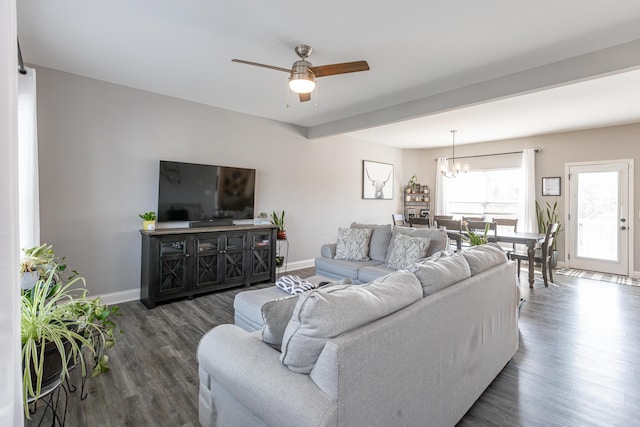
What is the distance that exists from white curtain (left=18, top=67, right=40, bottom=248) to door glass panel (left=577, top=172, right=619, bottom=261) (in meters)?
8.00

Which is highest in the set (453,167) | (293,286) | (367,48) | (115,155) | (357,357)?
(367,48)

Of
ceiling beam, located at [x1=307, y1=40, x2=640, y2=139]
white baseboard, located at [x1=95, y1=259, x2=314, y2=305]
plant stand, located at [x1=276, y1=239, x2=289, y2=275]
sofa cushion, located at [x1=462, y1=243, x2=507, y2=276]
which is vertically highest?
ceiling beam, located at [x1=307, y1=40, x2=640, y2=139]

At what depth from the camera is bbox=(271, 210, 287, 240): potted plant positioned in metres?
5.14

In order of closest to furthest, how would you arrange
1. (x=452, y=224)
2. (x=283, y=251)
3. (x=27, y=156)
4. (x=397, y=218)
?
(x=27, y=156), (x=452, y=224), (x=283, y=251), (x=397, y=218)

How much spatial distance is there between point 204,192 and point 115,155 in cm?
113

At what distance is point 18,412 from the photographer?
2.53 feet

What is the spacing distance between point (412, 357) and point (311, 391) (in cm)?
54

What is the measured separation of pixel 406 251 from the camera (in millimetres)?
3760

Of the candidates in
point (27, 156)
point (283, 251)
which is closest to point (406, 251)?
point (283, 251)

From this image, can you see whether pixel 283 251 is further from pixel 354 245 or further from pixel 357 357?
pixel 357 357

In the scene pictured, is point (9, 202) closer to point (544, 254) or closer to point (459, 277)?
point (459, 277)

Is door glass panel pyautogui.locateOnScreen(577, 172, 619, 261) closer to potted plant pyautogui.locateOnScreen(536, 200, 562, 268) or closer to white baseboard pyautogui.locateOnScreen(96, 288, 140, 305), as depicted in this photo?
potted plant pyautogui.locateOnScreen(536, 200, 562, 268)

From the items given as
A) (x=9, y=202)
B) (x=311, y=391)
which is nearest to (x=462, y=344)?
(x=311, y=391)

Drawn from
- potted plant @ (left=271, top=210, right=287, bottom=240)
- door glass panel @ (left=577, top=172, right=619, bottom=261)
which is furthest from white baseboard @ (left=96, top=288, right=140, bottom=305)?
door glass panel @ (left=577, top=172, right=619, bottom=261)
